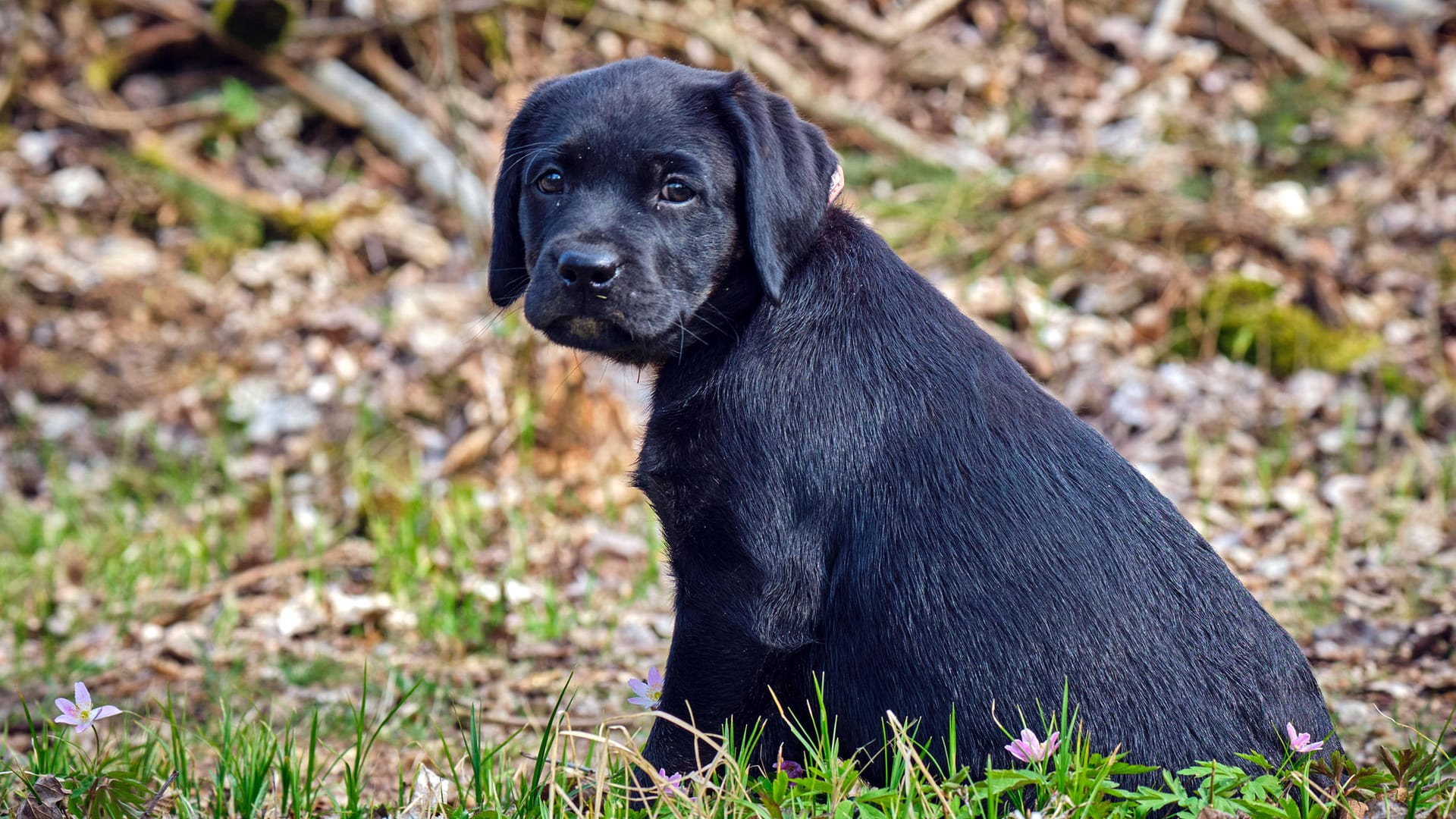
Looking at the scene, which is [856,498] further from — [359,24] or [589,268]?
[359,24]

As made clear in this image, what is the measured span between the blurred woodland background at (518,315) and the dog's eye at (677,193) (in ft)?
2.09

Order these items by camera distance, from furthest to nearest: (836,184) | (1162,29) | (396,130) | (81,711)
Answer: (1162,29) → (396,130) → (836,184) → (81,711)

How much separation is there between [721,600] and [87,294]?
6073mm

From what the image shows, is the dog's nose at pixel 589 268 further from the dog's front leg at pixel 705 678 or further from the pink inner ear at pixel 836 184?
the dog's front leg at pixel 705 678

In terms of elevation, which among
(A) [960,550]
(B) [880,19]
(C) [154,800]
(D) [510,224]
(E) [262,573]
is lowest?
(E) [262,573]

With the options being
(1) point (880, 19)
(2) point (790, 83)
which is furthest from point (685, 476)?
(1) point (880, 19)

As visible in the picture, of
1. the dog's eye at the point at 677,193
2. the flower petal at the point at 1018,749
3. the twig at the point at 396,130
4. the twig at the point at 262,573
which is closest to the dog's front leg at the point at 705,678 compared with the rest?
the flower petal at the point at 1018,749

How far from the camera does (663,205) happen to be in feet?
8.86

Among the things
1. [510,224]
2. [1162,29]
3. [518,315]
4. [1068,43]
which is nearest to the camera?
[510,224]

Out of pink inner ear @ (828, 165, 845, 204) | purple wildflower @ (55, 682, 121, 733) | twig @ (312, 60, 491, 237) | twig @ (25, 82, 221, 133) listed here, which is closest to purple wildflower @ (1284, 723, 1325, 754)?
pink inner ear @ (828, 165, 845, 204)

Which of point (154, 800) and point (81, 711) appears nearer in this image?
point (154, 800)

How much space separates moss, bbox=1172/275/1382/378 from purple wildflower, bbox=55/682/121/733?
5592mm

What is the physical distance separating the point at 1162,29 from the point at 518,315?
6853 millimetres

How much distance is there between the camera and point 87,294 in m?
7.20
